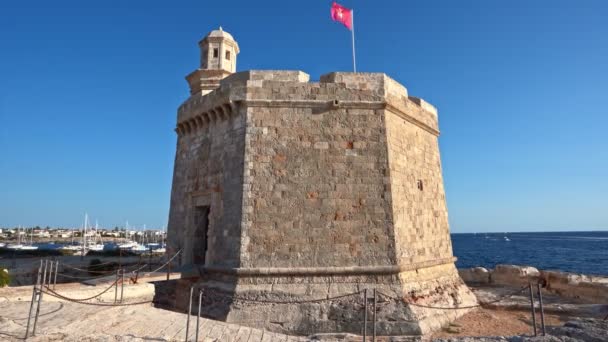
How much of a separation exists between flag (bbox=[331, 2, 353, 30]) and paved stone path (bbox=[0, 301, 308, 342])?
843cm

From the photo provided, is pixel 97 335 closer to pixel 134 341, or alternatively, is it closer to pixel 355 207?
pixel 134 341

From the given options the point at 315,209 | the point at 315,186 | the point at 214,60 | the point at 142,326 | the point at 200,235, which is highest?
the point at 214,60

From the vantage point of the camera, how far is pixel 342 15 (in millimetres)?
11133

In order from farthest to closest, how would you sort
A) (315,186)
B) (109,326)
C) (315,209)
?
(315,186)
(315,209)
(109,326)

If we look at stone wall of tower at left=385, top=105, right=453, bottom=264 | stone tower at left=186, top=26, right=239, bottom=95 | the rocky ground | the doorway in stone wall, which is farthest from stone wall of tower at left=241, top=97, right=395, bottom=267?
stone tower at left=186, top=26, right=239, bottom=95

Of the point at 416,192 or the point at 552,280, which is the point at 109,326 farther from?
the point at 552,280

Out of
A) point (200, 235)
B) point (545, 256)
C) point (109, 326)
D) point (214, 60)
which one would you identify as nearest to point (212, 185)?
point (200, 235)

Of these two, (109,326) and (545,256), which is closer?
(109,326)

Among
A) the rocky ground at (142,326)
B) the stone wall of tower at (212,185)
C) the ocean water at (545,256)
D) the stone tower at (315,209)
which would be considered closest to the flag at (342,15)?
the stone tower at (315,209)

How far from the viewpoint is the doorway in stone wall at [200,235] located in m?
11.6

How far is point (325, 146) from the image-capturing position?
962 centimetres

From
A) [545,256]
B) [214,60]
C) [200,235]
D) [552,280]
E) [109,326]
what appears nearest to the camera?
[109,326]

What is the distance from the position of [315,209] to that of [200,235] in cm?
428

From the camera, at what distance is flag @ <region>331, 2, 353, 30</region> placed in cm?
1102
